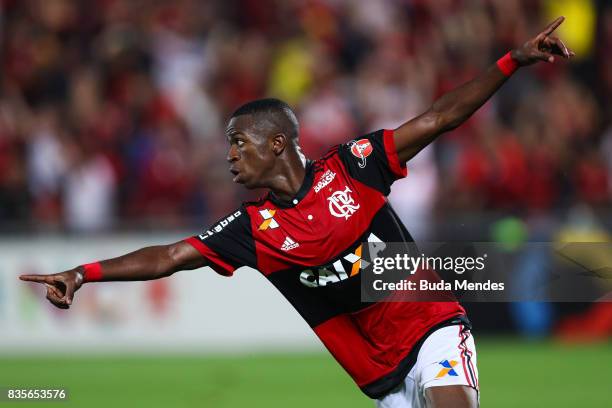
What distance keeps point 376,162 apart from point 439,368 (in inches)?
51.7

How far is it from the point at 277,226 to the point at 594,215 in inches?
335

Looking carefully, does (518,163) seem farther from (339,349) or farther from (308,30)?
(339,349)

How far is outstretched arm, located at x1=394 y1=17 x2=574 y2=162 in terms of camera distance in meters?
6.55

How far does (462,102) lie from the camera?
6.76 meters

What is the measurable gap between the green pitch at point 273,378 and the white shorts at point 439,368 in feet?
13.8

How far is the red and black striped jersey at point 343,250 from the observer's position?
7035 millimetres

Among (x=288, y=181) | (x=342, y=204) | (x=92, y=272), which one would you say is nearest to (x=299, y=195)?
(x=288, y=181)

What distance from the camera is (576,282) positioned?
10.7m

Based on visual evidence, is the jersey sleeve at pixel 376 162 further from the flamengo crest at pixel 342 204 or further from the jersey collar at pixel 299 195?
the jersey collar at pixel 299 195

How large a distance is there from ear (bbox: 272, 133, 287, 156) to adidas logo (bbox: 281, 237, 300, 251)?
0.55 m

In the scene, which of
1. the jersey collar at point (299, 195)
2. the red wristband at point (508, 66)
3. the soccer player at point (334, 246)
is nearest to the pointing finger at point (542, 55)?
the red wristband at point (508, 66)

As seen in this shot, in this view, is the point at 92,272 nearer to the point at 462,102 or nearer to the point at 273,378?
the point at 462,102

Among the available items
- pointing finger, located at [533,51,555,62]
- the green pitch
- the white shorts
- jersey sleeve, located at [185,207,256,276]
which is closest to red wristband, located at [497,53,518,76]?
pointing finger, located at [533,51,555,62]

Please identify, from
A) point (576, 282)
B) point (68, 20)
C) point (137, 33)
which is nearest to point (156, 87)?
point (137, 33)
